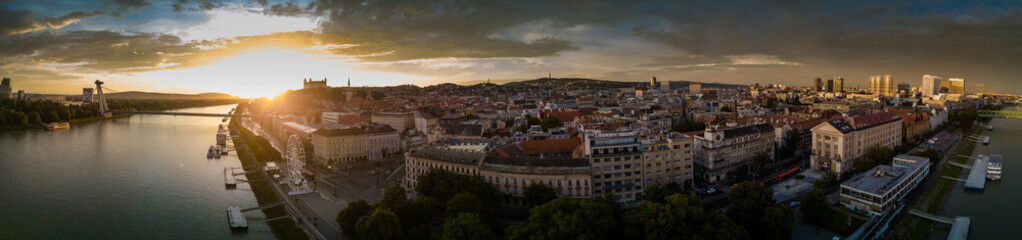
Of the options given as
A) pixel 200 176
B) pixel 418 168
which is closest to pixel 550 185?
pixel 418 168

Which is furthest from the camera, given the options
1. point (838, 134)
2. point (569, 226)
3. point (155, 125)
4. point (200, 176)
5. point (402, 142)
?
point (155, 125)

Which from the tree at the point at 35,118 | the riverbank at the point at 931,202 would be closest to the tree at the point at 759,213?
the riverbank at the point at 931,202

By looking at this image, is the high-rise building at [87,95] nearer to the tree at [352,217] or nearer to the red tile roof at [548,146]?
the red tile roof at [548,146]

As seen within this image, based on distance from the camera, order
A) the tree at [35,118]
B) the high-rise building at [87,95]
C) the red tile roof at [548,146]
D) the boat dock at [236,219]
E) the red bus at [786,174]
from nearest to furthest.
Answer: the boat dock at [236,219] → the red bus at [786,174] → the red tile roof at [548,146] → the tree at [35,118] → the high-rise building at [87,95]

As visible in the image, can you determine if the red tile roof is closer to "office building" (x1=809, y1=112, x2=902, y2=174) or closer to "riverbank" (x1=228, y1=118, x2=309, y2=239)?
"riverbank" (x1=228, y1=118, x2=309, y2=239)

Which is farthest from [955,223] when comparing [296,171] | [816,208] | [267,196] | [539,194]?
[296,171]

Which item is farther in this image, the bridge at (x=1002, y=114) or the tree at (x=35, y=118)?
the tree at (x=35, y=118)

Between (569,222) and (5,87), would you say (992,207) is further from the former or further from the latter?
(5,87)

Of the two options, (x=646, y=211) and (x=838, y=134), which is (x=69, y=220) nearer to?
(x=646, y=211)
